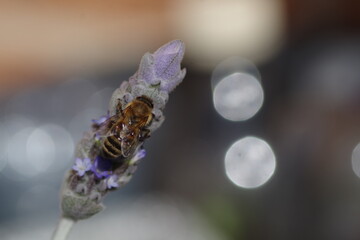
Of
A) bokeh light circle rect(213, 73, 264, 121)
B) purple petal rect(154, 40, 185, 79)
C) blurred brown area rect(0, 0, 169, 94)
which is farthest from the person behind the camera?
blurred brown area rect(0, 0, 169, 94)

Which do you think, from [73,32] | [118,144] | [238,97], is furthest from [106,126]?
[73,32]

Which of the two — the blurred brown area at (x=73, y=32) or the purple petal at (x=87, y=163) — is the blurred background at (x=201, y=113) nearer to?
the blurred brown area at (x=73, y=32)

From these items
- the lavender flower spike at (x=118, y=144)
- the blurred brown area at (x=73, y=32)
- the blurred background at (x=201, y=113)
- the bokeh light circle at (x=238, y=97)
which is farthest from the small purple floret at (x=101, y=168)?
the blurred brown area at (x=73, y=32)

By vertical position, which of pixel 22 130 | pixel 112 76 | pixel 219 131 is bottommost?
pixel 22 130

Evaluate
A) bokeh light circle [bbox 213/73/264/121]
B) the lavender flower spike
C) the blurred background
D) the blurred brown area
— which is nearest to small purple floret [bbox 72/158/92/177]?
the lavender flower spike

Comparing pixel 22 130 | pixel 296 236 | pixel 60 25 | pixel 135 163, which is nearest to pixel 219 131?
pixel 296 236

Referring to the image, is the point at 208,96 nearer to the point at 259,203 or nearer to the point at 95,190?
the point at 259,203

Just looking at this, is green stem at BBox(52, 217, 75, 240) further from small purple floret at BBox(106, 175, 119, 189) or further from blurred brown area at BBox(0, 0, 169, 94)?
blurred brown area at BBox(0, 0, 169, 94)

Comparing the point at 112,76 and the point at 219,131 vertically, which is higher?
the point at 112,76
